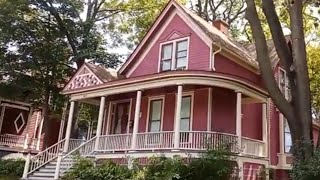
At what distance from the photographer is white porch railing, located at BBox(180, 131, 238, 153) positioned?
13.8 m

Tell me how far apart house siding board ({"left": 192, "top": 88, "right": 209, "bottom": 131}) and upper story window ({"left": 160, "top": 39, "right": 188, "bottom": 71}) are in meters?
1.76

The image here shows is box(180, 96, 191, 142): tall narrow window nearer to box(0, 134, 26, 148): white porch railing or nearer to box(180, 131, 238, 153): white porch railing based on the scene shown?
box(180, 131, 238, 153): white porch railing

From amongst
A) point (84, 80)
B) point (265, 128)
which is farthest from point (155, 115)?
point (265, 128)

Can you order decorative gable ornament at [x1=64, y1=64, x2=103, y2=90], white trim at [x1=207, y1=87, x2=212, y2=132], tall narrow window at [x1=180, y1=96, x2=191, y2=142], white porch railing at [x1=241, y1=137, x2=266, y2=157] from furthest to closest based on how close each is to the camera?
1. decorative gable ornament at [x1=64, y1=64, x2=103, y2=90]
2. tall narrow window at [x1=180, y1=96, x2=191, y2=142]
3. white trim at [x1=207, y1=87, x2=212, y2=132]
4. white porch railing at [x1=241, y1=137, x2=266, y2=157]

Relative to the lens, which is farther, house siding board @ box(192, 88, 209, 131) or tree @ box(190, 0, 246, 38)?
tree @ box(190, 0, 246, 38)

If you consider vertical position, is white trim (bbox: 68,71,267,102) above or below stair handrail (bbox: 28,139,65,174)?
above

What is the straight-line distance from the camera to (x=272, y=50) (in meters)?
20.2

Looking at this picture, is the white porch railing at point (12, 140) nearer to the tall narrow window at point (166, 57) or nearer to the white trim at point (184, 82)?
the white trim at point (184, 82)

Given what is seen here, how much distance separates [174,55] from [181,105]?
8.90 ft

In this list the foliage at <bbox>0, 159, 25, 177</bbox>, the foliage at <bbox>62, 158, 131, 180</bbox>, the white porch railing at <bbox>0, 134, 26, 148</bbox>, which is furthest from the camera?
the white porch railing at <bbox>0, 134, 26, 148</bbox>

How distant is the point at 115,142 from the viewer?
16516 mm

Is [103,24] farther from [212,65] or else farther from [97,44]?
[212,65]

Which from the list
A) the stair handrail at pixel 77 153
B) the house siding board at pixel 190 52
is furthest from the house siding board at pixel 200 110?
the stair handrail at pixel 77 153

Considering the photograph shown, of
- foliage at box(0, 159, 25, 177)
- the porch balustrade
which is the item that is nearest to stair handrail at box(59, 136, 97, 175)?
foliage at box(0, 159, 25, 177)
